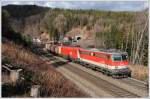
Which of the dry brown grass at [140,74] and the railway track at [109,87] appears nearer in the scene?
the railway track at [109,87]

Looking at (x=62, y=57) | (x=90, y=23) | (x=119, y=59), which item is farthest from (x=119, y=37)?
(x=90, y=23)

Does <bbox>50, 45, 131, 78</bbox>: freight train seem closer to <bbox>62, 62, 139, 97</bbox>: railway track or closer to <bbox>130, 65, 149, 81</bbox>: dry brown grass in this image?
<bbox>130, 65, 149, 81</bbox>: dry brown grass

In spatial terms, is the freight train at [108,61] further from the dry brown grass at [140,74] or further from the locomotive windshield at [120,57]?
the dry brown grass at [140,74]

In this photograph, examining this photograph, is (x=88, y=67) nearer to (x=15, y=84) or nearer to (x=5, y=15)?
(x=5, y=15)

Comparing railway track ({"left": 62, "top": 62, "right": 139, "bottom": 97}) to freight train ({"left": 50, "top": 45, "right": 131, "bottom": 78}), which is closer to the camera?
railway track ({"left": 62, "top": 62, "right": 139, "bottom": 97})

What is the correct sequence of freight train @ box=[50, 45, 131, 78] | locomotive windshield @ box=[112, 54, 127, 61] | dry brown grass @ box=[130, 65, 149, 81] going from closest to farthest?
dry brown grass @ box=[130, 65, 149, 81] → freight train @ box=[50, 45, 131, 78] → locomotive windshield @ box=[112, 54, 127, 61]

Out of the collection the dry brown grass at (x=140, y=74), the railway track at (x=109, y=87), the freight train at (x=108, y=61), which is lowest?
the railway track at (x=109, y=87)

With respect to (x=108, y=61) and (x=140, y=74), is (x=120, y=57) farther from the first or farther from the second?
(x=140, y=74)

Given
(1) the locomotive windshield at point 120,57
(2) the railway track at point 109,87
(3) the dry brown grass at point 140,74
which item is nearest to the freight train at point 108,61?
(1) the locomotive windshield at point 120,57

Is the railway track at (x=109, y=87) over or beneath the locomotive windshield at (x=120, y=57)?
beneath

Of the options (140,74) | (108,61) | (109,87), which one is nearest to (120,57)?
(108,61)

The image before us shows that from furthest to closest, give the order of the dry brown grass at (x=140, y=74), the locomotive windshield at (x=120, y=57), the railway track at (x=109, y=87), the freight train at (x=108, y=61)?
1. the locomotive windshield at (x=120, y=57)
2. the freight train at (x=108, y=61)
3. the dry brown grass at (x=140, y=74)
4. the railway track at (x=109, y=87)

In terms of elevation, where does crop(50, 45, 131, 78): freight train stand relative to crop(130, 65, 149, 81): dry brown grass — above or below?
above

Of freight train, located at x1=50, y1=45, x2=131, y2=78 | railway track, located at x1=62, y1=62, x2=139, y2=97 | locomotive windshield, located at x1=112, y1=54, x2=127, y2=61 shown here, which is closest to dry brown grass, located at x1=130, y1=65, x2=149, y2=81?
freight train, located at x1=50, y1=45, x2=131, y2=78
